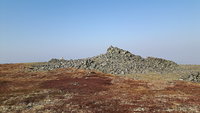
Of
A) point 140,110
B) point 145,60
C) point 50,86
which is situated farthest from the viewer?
point 145,60

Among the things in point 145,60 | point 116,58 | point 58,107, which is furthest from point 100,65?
point 58,107

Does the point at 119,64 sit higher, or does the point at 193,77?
the point at 119,64

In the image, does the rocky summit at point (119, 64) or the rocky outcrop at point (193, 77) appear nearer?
the rocky outcrop at point (193, 77)

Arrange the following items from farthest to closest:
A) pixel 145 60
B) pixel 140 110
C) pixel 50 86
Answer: pixel 145 60 < pixel 50 86 < pixel 140 110

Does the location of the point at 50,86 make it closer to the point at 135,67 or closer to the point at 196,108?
the point at 196,108

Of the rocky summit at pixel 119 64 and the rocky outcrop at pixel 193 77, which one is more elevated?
the rocky summit at pixel 119 64

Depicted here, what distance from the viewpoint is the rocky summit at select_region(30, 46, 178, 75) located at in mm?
83062

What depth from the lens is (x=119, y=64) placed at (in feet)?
297

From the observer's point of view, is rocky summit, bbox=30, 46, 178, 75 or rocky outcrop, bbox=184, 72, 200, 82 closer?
rocky outcrop, bbox=184, 72, 200, 82

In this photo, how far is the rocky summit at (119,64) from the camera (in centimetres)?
8306

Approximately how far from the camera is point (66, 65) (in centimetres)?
9431

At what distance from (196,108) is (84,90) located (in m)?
25.5

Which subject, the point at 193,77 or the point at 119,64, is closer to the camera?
the point at 193,77

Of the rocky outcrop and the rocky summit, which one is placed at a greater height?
the rocky summit
